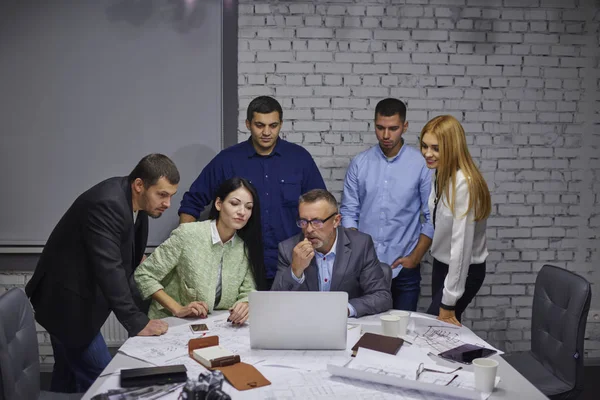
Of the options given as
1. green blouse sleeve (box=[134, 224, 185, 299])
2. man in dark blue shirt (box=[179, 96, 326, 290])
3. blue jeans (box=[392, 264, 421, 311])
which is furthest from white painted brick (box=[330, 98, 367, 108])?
green blouse sleeve (box=[134, 224, 185, 299])

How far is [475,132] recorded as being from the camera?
4.18m

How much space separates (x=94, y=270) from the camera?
251cm

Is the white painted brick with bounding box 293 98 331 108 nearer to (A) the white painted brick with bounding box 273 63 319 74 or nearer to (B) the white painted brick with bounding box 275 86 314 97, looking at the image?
(B) the white painted brick with bounding box 275 86 314 97

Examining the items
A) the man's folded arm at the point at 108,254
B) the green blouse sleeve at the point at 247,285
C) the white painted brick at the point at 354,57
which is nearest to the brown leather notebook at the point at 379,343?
the green blouse sleeve at the point at 247,285

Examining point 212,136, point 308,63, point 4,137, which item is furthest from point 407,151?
point 4,137

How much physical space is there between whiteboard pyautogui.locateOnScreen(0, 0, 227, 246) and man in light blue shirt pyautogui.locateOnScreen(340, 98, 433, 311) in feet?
3.52

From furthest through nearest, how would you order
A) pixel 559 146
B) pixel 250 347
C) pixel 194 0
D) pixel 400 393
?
pixel 559 146, pixel 194 0, pixel 250 347, pixel 400 393

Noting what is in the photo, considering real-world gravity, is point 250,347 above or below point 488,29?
below

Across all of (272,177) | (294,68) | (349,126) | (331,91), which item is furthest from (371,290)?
(294,68)

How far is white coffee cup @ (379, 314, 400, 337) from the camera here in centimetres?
229

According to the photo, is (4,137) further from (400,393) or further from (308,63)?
(400,393)

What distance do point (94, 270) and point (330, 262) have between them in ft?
3.35

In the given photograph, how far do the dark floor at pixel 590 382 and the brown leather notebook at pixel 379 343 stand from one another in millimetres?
1997

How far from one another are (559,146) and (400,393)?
3.00 meters
